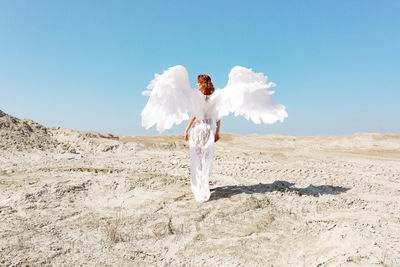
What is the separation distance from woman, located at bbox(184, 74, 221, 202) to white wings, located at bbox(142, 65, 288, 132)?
1.05ft

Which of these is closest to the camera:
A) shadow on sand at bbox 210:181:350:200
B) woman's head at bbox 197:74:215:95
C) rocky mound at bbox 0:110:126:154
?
woman's head at bbox 197:74:215:95

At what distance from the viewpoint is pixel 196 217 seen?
14.0 ft

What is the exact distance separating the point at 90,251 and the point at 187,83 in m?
2.87

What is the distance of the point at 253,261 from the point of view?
3.17 meters

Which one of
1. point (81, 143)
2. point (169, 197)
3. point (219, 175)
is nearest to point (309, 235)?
point (169, 197)

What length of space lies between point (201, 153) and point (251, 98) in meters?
1.35

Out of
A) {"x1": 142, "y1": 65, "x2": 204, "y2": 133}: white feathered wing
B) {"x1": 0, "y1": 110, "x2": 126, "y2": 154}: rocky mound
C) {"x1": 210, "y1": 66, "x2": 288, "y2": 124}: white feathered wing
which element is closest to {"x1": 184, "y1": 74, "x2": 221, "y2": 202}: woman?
{"x1": 142, "y1": 65, "x2": 204, "y2": 133}: white feathered wing

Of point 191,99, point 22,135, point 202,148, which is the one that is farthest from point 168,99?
point 22,135

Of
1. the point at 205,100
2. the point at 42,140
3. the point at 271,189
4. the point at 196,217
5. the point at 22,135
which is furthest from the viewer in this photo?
the point at 42,140

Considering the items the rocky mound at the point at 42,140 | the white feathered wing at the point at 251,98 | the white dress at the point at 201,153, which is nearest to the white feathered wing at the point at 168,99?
the white dress at the point at 201,153

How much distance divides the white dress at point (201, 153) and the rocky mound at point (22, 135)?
29.9 feet

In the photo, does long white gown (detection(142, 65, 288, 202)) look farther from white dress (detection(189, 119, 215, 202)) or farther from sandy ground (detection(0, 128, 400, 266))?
sandy ground (detection(0, 128, 400, 266))

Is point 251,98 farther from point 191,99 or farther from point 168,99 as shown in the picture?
point 168,99

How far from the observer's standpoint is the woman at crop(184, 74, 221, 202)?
4.71 meters
